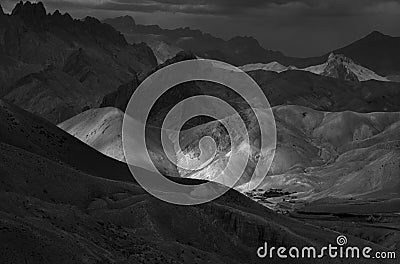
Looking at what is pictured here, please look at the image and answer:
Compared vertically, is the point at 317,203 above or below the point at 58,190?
above

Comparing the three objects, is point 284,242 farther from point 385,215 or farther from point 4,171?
point 385,215

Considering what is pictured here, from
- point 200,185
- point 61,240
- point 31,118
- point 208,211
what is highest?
point 31,118

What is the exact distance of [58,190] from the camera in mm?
82875

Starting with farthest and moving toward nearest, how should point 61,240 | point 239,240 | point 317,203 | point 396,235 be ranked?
point 317,203 < point 396,235 < point 239,240 < point 61,240

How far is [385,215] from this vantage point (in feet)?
548

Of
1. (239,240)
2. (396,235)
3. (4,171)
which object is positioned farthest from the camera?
(396,235)

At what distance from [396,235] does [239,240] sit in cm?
4993

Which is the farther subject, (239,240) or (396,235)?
(396,235)

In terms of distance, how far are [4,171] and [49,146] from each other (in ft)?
106

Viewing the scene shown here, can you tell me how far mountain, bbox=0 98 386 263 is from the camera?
54.8 metres

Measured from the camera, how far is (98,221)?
67875 mm

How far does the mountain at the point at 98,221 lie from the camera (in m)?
54.8

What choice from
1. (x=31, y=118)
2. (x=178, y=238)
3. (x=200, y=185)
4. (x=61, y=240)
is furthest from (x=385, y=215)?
(x=61, y=240)

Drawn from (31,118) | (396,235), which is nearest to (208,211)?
(31,118)
